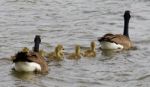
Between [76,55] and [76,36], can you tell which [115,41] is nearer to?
[76,36]

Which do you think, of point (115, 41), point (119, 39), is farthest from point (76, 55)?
point (119, 39)

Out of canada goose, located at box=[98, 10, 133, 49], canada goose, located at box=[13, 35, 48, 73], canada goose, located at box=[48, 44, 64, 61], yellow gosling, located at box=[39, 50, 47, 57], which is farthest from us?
canada goose, located at box=[98, 10, 133, 49]

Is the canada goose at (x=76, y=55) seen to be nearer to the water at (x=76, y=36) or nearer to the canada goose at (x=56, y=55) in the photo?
the water at (x=76, y=36)

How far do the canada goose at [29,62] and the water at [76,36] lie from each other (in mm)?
177

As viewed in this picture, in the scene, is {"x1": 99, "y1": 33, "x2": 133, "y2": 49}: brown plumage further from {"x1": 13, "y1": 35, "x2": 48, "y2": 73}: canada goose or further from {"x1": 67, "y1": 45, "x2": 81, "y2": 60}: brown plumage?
{"x1": 13, "y1": 35, "x2": 48, "y2": 73}: canada goose

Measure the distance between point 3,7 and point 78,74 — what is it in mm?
9601

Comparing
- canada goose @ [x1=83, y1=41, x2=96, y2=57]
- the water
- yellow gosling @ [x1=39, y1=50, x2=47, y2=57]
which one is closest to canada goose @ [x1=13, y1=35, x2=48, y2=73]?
the water

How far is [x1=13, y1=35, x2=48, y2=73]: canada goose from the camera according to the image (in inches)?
534

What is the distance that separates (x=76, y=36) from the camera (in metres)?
18.3

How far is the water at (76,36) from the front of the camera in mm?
13578

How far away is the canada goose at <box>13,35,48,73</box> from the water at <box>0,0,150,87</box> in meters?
0.18

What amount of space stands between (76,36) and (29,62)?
4.77 m

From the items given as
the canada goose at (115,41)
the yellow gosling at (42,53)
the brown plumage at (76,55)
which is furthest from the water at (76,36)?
the yellow gosling at (42,53)

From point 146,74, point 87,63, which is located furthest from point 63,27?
point 146,74
